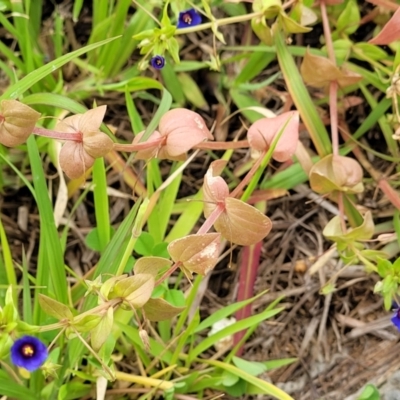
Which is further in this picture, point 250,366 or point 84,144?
point 250,366

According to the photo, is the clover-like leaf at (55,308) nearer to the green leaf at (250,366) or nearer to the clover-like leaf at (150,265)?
the clover-like leaf at (150,265)

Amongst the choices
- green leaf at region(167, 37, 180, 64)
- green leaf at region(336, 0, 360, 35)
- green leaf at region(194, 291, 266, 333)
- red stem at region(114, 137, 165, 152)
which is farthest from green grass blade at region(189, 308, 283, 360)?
green leaf at region(336, 0, 360, 35)

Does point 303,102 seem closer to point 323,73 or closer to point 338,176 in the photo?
point 323,73

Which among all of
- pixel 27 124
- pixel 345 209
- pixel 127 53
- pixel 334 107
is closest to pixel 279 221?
pixel 345 209

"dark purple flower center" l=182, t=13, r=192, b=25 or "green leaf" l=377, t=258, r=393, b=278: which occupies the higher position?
"dark purple flower center" l=182, t=13, r=192, b=25

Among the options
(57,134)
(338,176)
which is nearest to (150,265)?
(57,134)

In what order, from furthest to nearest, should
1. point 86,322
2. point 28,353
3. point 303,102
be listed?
point 303,102 < point 28,353 < point 86,322

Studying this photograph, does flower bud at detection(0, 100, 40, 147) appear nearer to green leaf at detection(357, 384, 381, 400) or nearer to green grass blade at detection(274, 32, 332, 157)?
green grass blade at detection(274, 32, 332, 157)
